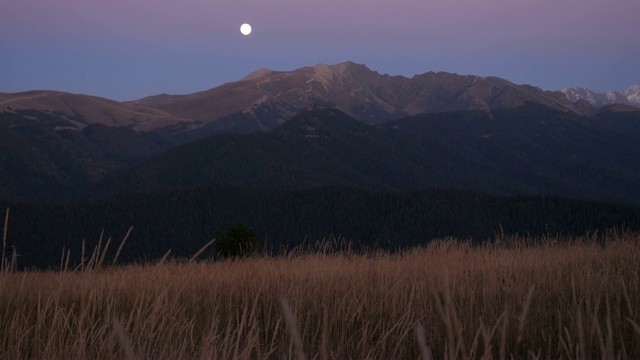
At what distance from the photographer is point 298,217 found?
15250 cm

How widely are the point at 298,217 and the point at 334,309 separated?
14794cm

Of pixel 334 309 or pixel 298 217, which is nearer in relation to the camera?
pixel 334 309

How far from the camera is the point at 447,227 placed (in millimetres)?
138375

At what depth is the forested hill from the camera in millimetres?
137000

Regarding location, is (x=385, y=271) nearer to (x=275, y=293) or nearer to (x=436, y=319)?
(x=275, y=293)

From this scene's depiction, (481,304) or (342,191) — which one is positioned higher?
(481,304)

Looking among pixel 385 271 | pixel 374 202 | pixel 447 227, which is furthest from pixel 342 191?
pixel 385 271

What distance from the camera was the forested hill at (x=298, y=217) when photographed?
137000 millimetres

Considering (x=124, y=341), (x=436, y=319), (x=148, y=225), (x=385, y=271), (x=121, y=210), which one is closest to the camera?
(x=124, y=341)

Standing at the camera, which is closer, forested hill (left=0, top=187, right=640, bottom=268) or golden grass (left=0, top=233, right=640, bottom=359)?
golden grass (left=0, top=233, right=640, bottom=359)

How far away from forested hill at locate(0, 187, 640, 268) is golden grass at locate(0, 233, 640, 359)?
125678 millimetres

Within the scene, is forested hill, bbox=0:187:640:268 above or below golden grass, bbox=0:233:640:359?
below

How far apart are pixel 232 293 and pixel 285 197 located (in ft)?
521

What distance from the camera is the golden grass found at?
3.92m
